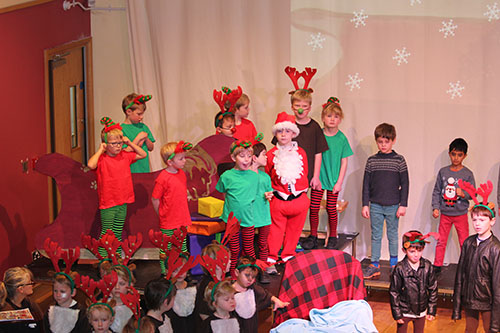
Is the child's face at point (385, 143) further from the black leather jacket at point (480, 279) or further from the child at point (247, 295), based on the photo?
the child at point (247, 295)

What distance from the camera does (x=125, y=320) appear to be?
5148mm

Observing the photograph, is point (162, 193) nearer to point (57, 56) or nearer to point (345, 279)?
point (345, 279)

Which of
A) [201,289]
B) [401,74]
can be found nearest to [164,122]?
[401,74]

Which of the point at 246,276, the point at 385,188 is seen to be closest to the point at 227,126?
the point at 385,188

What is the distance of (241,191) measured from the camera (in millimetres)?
5941

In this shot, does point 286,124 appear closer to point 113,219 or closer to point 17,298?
point 113,219

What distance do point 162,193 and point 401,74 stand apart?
2743 mm

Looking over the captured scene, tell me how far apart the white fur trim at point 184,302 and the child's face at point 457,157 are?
2.84 meters

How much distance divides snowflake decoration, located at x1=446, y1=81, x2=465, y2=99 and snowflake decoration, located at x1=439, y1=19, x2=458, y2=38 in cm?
46

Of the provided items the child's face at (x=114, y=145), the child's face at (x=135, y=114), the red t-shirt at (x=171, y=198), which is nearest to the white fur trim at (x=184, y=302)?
the red t-shirt at (x=171, y=198)

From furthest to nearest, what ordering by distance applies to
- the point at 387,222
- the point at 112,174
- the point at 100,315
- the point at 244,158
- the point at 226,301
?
the point at 387,222
the point at 112,174
the point at 244,158
the point at 226,301
the point at 100,315

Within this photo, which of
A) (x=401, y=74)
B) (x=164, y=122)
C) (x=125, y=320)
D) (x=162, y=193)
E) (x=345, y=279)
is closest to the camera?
(x=125, y=320)

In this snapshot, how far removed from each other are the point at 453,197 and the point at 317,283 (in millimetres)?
2009

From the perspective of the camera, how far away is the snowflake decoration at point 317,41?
7.65m
